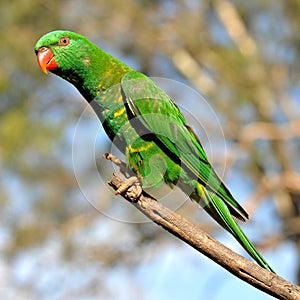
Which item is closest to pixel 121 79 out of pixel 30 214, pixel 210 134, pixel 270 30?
pixel 210 134

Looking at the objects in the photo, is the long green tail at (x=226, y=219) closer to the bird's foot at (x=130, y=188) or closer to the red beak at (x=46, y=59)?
the bird's foot at (x=130, y=188)

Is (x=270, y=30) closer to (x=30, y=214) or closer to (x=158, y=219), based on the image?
(x=30, y=214)

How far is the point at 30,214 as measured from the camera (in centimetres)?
793

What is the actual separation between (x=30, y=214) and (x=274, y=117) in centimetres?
389

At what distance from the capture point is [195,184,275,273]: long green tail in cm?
219

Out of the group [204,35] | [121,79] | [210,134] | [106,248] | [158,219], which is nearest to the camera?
[158,219]

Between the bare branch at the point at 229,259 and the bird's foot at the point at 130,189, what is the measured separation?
0.13 metres

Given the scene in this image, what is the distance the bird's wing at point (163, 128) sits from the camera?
8.13ft

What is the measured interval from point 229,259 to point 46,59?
1217 mm

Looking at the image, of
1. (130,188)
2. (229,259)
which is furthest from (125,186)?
(229,259)

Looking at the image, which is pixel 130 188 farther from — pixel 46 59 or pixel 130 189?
pixel 46 59

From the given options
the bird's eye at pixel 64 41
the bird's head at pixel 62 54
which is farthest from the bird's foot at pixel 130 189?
the bird's eye at pixel 64 41

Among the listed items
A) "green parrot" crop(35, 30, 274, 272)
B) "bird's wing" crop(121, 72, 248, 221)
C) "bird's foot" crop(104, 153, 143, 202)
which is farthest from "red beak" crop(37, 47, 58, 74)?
"bird's foot" crop(104, 153, 143, 202)

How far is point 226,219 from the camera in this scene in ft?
7.67
